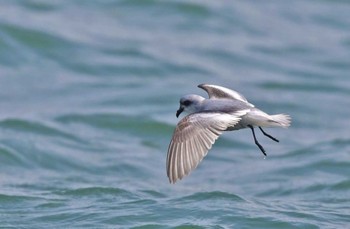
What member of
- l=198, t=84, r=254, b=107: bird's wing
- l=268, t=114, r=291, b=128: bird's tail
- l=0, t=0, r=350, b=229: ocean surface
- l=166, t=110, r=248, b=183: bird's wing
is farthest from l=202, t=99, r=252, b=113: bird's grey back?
l=0, t=0, r=350, b=229: ocean surface

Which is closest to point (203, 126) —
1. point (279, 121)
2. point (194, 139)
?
point (194, 139)

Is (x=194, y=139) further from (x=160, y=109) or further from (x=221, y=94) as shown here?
(x=160, y=109)

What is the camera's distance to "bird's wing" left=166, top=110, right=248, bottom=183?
9641mm

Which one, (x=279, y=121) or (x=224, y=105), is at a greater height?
(x=224, y=105)

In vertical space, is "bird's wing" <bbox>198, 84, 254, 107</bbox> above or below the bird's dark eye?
above

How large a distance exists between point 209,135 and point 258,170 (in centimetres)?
597

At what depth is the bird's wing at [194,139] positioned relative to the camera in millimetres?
9641

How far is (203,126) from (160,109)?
817 centimetres

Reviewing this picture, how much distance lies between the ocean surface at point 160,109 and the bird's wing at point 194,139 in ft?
5.77

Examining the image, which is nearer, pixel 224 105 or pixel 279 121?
pixel 279 121

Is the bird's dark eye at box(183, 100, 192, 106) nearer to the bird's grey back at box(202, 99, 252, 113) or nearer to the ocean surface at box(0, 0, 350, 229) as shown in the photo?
the bird's grey back at box(202, 99, 252, 113)

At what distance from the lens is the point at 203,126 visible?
9734mm

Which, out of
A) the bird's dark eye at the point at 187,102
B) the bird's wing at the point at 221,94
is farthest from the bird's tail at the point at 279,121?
the bird's dark eye at the point at 187,102

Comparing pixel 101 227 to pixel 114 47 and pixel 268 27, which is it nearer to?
pixel 114 47
